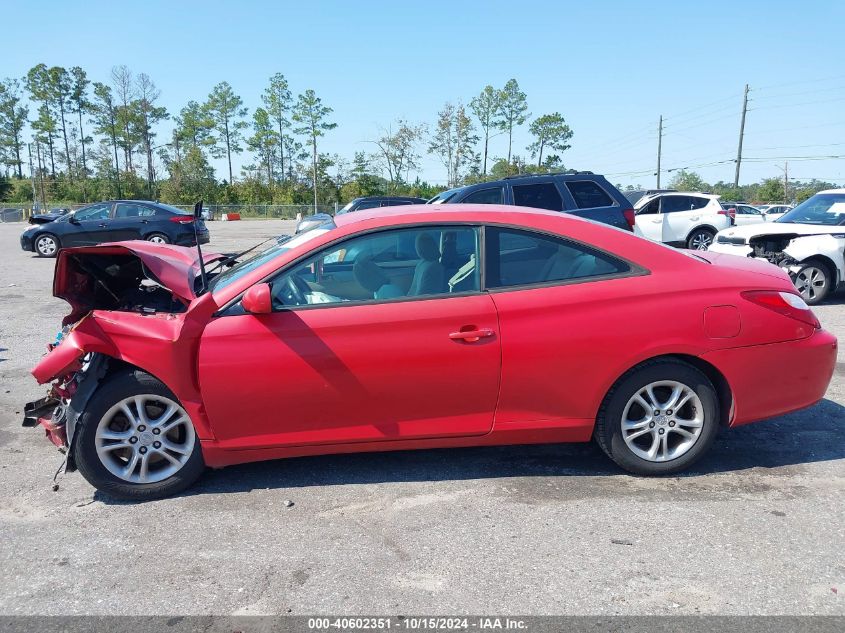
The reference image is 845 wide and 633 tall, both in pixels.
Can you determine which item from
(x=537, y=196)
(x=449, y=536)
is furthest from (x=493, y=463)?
(x=537, y=196)

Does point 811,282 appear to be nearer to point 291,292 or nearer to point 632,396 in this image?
point 632,396

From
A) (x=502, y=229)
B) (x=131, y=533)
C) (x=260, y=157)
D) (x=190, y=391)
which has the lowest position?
(x=131, y=533)

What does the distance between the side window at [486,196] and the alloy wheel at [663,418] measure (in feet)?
21.7

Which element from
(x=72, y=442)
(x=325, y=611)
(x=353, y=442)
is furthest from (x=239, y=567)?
(x=72, y=442)

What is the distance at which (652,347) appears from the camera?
349 centimetres

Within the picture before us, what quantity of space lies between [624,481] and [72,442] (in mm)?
3166

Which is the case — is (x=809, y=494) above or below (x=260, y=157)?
below

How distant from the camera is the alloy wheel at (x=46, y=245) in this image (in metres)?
16.8

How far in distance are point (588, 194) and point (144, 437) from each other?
25.9 feet

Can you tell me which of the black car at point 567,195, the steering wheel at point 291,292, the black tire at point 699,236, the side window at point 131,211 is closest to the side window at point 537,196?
the black car at point 567,195

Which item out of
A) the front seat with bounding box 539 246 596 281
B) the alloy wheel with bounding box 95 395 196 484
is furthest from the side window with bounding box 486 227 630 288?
the alloy wheel with bounding box 95 395 196 484

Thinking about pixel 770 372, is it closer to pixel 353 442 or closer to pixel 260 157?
pixel 353 442

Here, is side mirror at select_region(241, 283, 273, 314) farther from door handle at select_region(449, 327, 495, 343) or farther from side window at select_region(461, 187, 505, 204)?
side window at select_region(461, 187, 505, 204)

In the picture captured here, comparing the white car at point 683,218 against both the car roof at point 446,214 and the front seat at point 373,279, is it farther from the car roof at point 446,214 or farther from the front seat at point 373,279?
the front seat at point 373,279
